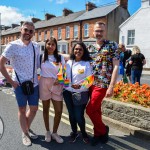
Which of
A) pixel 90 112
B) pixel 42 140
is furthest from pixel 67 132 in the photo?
pixel 90 112

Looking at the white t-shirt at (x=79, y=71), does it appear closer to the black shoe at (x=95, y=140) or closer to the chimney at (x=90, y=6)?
the black shoe at (x=95, y=140)

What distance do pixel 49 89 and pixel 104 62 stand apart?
3.47 feet

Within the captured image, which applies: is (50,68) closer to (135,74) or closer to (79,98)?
(79,98)

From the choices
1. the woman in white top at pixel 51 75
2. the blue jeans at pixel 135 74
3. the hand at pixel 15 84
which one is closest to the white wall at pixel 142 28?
the blue jeans at pixel 135 74

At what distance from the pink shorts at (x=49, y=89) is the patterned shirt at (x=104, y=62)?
67 centimetres

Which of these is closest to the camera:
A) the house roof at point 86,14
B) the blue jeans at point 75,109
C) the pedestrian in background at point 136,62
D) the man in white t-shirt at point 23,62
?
the man in white t-shirt at point 23,62

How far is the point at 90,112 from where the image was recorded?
13.0ft

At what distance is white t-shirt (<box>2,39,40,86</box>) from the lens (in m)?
3.74

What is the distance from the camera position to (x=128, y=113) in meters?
4.72

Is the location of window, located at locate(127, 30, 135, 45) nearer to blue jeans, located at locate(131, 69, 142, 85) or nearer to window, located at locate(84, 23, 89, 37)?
window, located at locate(84, 23, 89, 37)

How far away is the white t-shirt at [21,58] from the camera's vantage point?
3.74 m

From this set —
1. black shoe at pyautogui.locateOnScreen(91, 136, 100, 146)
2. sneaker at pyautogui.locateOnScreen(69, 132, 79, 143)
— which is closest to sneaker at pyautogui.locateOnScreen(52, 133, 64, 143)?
sneaker at pyautogui.locateOnScreen(69, 132, 79, 143)

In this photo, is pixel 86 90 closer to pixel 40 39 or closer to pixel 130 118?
pixel 130 118

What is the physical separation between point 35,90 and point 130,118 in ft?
6.68
